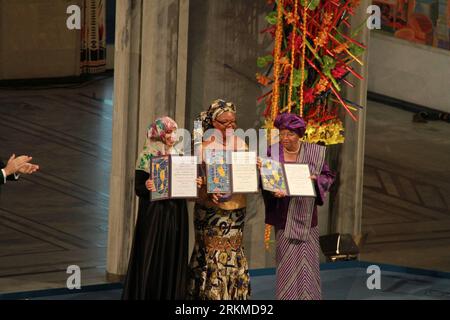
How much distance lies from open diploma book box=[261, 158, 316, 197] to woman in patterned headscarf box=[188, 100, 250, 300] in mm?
205

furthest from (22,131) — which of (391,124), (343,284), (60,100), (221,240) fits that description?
(221,240)

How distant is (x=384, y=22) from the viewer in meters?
20.2

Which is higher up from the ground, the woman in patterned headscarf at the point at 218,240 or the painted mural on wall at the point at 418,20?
the painted mural on wall at the point at 418,20

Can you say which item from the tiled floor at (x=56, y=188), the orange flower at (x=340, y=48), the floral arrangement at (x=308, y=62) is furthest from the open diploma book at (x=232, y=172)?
the tiled floor at (x=56, y=188)

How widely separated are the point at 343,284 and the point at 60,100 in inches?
303

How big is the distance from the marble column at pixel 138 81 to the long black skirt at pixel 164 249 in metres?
1.55

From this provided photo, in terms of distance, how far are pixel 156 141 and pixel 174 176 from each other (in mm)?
319

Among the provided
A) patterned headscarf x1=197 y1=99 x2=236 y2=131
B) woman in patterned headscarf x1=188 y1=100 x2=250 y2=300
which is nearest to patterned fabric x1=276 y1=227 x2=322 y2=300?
woman in patterned headscarf x1=188 y1=100 x2=250 y2=300

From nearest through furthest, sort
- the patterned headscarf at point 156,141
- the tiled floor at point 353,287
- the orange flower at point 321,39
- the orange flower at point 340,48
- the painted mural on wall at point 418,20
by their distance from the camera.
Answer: the patterned headscarf at point 156,141 → the tiled floor at point 353,287 → the orange flower at point 321,39 → the orange flower at point 340,48 → the painted mural on wall at point 418,20

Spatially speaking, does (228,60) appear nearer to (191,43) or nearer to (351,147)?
(191,43)

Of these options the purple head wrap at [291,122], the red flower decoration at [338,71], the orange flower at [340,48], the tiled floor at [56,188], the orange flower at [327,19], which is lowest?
the tiled floor at [56,188]

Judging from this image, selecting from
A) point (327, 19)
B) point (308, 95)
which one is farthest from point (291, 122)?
point (327, 19)

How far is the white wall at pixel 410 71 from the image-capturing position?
19.5m

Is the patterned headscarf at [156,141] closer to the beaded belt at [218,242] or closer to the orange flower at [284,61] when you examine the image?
the beaded belt at [218,242]
